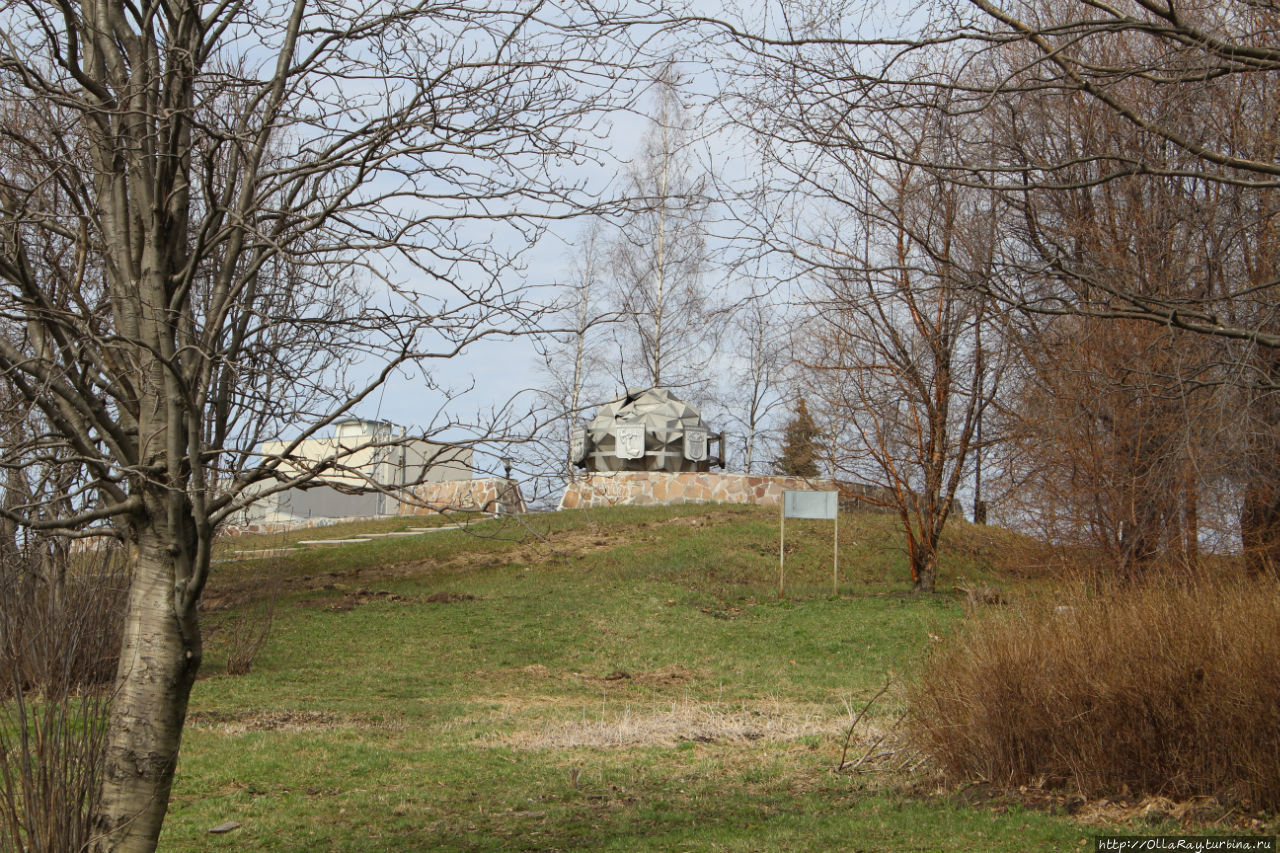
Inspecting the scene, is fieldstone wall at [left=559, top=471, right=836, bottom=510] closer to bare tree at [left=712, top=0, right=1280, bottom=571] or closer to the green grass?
the green grass

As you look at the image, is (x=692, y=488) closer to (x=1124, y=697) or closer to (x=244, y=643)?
(x=244, y=643)

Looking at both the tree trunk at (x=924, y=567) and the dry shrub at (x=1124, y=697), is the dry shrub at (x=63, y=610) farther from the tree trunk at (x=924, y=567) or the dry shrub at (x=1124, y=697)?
the tree trunk at (x=924, y=567)

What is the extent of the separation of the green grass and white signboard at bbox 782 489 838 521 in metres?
1.44

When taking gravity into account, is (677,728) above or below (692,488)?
below

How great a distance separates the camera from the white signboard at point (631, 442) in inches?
1164

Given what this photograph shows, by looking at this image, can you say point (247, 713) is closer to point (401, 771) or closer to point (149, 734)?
point (401, 771)

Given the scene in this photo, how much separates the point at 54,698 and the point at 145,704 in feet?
3.17

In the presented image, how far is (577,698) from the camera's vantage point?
469 inches

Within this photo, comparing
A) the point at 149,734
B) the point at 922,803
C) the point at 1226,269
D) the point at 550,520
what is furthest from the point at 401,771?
the point at 550,520

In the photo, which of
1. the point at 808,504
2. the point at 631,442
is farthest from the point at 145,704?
the point at 631,442

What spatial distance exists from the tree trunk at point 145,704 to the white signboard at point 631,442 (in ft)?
84.3

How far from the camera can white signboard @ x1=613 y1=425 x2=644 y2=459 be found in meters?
29.6

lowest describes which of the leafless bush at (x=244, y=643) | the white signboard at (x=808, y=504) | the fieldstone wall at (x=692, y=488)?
the leafless bush at (x=244, y=643)

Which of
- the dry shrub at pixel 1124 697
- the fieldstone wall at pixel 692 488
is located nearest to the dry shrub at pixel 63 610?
the dry shrub at pixel 1124 697
